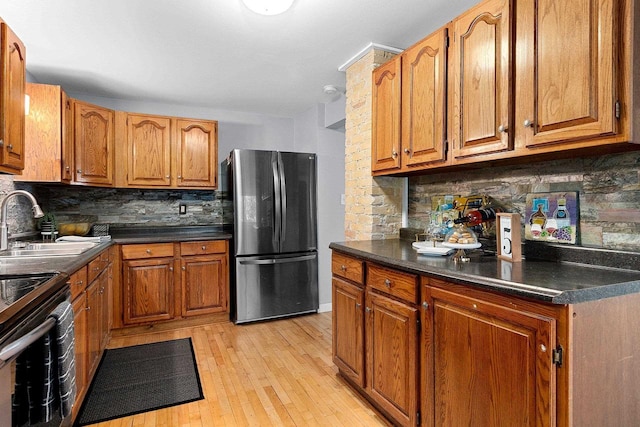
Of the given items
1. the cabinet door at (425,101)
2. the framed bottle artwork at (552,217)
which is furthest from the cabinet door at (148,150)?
the framed bottle artwork at (552,217)

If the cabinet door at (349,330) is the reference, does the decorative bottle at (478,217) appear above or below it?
above

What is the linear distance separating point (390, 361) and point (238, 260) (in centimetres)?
209

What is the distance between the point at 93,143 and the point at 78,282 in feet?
6.42

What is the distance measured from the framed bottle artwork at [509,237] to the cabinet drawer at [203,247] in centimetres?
264

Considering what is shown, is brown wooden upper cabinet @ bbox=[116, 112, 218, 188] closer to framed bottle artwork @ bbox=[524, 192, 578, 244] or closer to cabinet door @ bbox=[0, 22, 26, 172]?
cabinet door @ bbox=[0, 22, 26, 172]

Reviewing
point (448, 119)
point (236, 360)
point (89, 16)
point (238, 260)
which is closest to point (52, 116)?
point (89, 16)

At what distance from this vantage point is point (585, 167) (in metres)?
1.58

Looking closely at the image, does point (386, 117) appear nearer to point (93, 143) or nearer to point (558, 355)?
point (558, 355)

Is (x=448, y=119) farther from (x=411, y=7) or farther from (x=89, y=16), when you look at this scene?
(x=89, y=16)

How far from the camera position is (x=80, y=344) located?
1.88 meters

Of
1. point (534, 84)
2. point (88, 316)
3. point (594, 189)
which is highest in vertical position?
point (534, 84)

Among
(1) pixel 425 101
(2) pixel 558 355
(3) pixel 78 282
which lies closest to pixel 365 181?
(1) pixel 425 101

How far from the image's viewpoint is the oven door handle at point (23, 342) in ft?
2.97

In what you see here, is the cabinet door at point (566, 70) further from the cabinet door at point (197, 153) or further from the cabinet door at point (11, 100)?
the cabinet door at point (197, 153)
